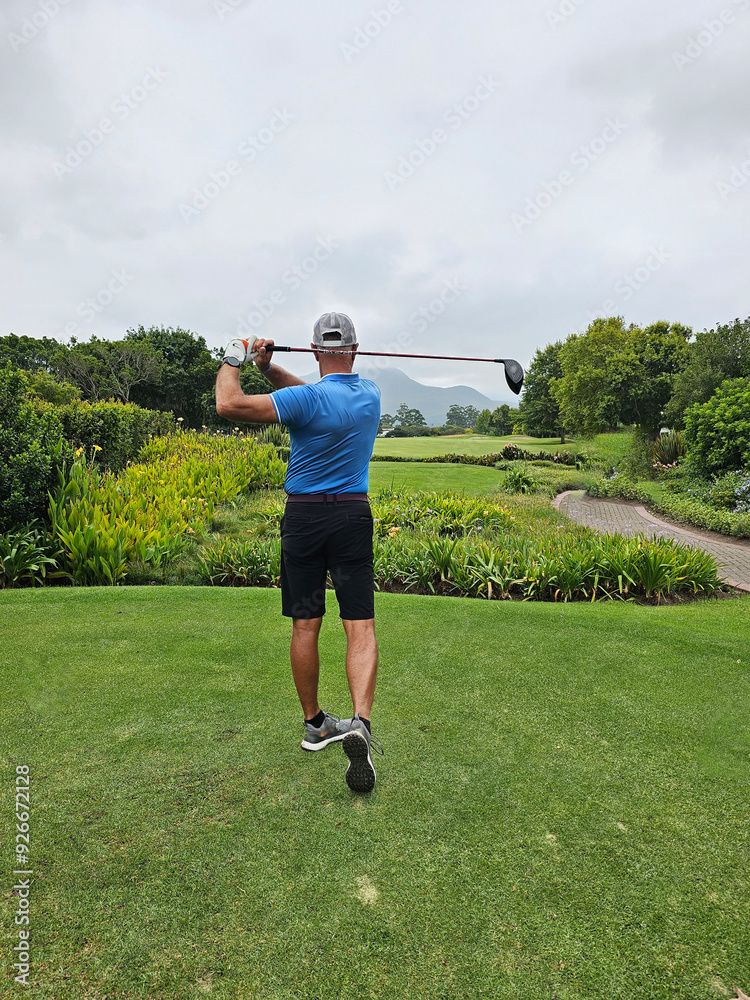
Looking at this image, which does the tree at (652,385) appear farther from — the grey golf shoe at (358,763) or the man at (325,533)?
the grey golf shoe at (358,763)

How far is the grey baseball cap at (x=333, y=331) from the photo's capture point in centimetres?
266

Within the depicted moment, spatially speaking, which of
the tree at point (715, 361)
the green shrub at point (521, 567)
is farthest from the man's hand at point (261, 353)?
the tree at point (715, 361)

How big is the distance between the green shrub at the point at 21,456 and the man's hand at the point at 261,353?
433 cm

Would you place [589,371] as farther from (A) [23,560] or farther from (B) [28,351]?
(B) [28,351]

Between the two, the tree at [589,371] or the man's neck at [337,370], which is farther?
the tree at [589,371]

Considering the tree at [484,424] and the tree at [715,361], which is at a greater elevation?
the tree at [715,361]

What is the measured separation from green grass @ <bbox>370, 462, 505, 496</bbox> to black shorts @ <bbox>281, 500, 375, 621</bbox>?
416 inches

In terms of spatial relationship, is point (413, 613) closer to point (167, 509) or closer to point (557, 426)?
point (167, 509)

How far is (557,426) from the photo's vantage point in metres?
48.8

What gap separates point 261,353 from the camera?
105 inches

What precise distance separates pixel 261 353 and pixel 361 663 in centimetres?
149

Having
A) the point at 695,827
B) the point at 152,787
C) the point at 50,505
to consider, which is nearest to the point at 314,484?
the point at 152,787

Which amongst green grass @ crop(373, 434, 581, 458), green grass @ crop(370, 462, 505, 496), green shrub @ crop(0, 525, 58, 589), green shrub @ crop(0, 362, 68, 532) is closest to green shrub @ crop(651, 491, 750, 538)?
green grass @ crop(370, 462, 505, 496)

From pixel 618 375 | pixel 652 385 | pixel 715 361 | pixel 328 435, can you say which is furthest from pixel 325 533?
pixel 618 375
